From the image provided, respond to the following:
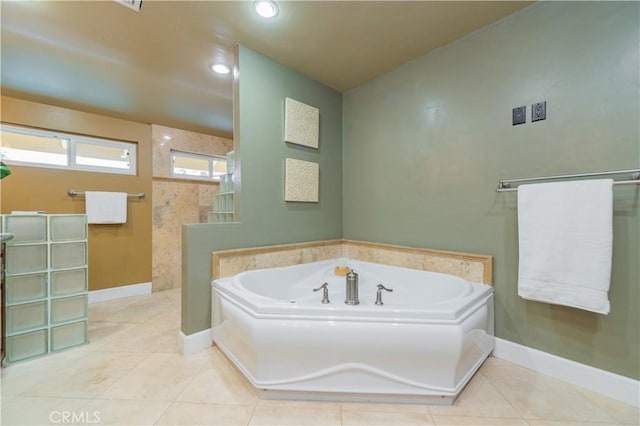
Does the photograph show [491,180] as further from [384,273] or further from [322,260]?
[322,260]

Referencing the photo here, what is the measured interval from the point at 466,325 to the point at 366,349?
542 millimetres

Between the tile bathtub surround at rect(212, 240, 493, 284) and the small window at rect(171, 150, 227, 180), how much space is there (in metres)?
1.97

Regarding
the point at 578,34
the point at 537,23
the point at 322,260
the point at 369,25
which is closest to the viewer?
the point at 578,34

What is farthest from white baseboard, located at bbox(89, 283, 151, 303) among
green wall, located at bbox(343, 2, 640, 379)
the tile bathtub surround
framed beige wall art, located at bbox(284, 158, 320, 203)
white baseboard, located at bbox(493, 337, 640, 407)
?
white baseboard, located at bbox(493, 337, 640, 407)

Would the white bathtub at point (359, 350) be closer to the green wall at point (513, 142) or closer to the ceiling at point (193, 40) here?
the green wall at point (513, 142)

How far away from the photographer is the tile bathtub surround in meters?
1.92

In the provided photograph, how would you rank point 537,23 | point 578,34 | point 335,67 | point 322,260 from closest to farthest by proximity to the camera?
point 578,34, point 537,23, point 335,67, point 322,260

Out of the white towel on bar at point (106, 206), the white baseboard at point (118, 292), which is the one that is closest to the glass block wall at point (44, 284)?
the white towel on bar at point (106, 206)

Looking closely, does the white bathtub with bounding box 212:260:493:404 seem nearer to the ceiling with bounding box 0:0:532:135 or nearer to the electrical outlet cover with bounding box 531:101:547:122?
the electrical outlet cover with bounding box 531:101:547:122

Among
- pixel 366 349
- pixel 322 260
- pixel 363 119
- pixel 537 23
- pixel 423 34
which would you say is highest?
pixel 423 34

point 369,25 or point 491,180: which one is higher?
point 369,25

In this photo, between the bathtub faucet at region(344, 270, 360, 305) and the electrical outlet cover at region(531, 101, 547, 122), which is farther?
the bathtub faucet at region(344, 270, 360, 305)

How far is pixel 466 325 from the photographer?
134 centimetres

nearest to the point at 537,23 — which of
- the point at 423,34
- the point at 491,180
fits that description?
the point at 423,34
